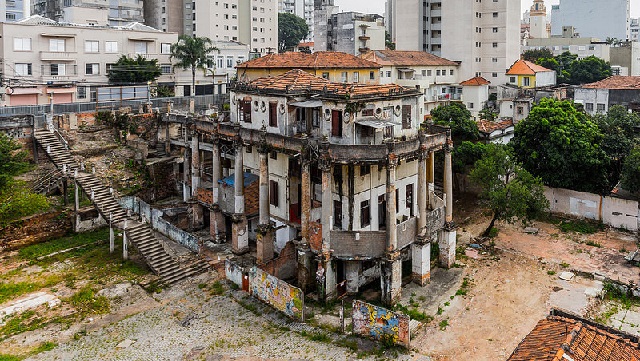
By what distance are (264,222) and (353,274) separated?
6.92 metres

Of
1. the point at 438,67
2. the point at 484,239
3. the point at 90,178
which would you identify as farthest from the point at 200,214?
the point at 438,67

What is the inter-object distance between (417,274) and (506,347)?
7.60m

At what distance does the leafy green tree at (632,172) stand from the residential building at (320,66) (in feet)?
99.1

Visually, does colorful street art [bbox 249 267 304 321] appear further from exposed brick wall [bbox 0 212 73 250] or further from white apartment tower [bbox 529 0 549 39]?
white apartment tower [bbox 529 0 549 39]

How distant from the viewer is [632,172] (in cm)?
4084

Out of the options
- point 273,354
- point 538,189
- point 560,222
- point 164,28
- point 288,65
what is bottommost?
point 273,354

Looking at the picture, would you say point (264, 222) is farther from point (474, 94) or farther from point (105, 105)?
point (474, 94)

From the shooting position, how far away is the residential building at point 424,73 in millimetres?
70875

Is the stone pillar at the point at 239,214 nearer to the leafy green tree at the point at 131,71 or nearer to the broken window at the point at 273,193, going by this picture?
the broken window at the point at 273,193

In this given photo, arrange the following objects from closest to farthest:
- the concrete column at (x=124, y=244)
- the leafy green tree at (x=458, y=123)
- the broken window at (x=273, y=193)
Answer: the concrete column at (x=124, y=244) → the broken window at (x=273, y=193) → the leafy green tree at (x=458, y=123)

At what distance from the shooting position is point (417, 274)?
107ft

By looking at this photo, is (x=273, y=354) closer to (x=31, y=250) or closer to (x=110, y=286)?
(x=110, y=286)

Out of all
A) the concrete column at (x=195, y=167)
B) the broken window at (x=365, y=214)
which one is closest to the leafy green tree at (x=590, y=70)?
the concrete column at (x=195, y=167)

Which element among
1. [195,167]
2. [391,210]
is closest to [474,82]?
[195,167]
